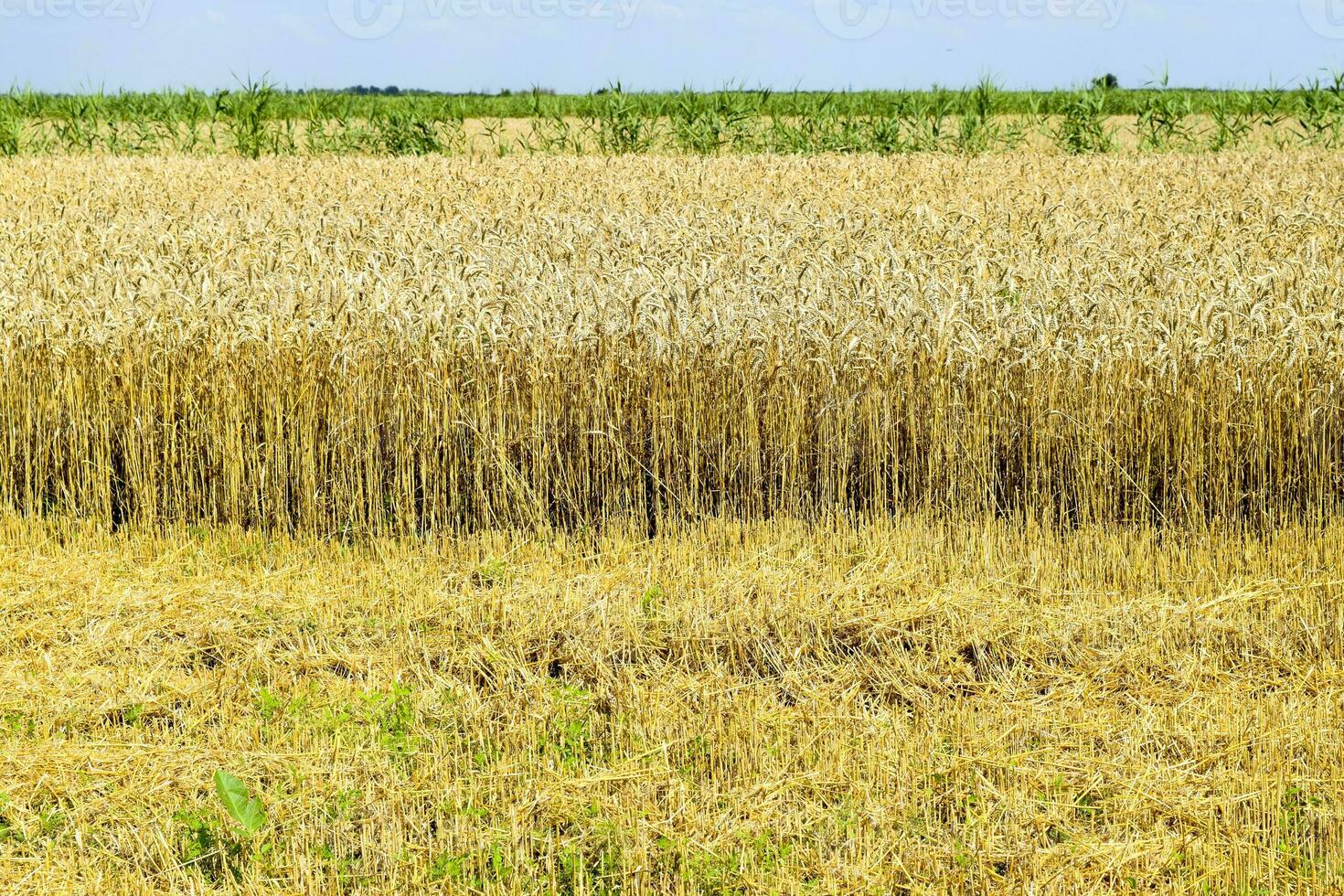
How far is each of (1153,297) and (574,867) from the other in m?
5.40

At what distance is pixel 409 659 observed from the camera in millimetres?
4562

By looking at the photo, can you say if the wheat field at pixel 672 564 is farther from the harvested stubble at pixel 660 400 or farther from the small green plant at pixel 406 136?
the small green plant at pixel 406 136

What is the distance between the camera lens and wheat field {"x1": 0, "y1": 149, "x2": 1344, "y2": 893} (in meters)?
3.49

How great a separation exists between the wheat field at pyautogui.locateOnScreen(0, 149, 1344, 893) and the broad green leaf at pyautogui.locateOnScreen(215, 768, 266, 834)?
0.01 m

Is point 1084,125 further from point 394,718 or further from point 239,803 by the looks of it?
point 239,803

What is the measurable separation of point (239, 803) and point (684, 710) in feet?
4.72

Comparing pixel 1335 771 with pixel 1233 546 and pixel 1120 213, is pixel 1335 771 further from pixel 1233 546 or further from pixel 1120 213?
pixel 1120 213

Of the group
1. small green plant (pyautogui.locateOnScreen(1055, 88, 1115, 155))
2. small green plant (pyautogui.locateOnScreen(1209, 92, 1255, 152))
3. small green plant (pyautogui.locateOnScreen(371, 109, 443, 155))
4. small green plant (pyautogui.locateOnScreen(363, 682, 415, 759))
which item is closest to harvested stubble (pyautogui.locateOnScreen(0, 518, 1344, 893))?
small green plant (pyautogui.locateOnScreen(363, 682, 415, 759))

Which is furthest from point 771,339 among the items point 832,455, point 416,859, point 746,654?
point 416,859

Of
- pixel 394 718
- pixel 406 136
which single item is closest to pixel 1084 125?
pixel 406 136

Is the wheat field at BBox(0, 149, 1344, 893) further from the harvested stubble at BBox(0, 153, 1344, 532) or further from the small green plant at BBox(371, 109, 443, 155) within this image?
the small green plant at BBox(371, 109, 443, 155)

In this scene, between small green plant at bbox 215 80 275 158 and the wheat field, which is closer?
the wheat field

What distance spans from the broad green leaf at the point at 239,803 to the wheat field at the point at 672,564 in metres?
0.01

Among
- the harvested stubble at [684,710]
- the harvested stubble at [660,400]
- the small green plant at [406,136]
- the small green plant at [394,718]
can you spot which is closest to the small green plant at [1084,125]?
the small green plant at [406,136]
